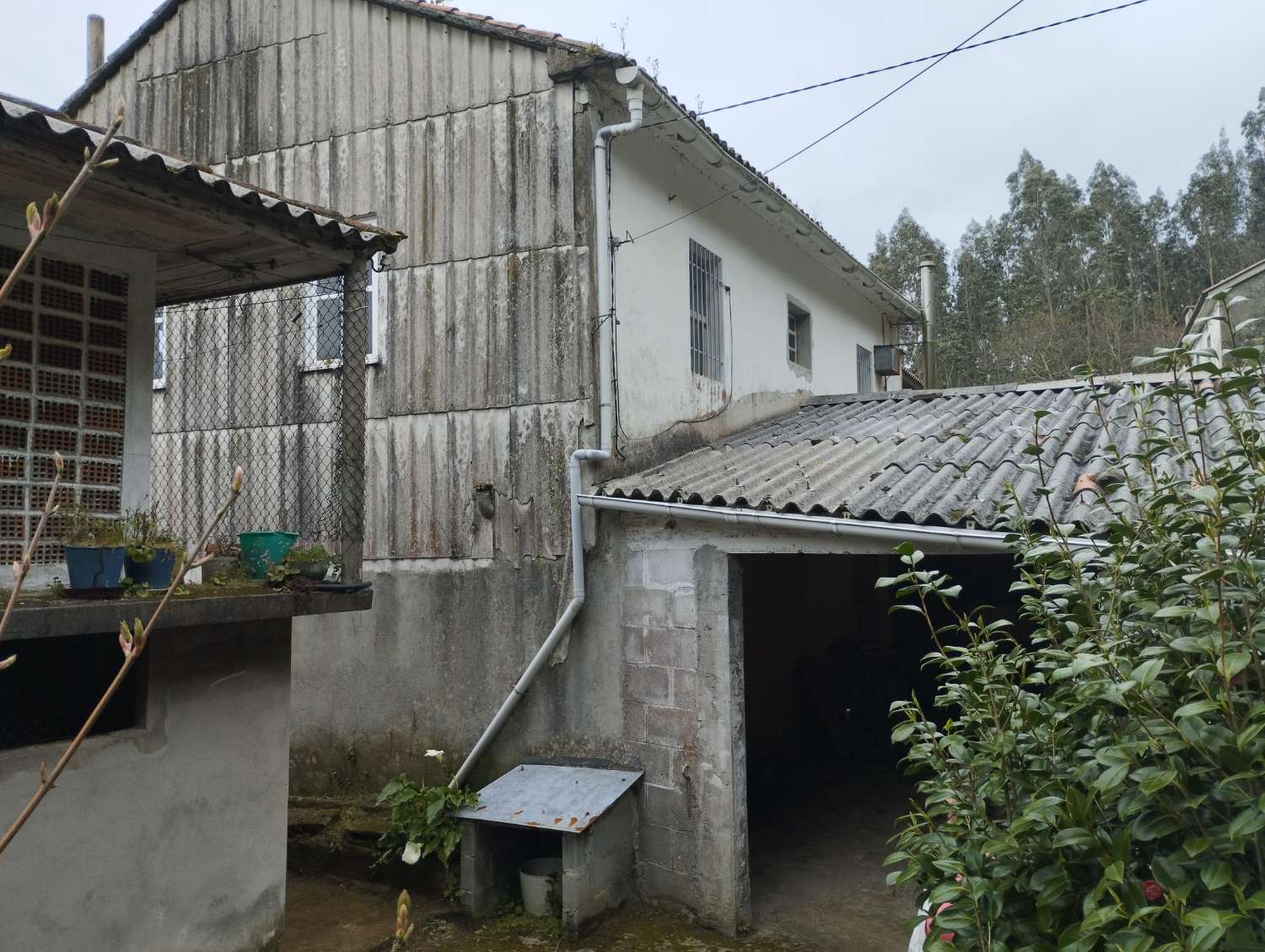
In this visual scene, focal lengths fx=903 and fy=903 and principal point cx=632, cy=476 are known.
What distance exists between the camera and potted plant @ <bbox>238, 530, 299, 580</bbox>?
530 centimetres

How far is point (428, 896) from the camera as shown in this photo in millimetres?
6906

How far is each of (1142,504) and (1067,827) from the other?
3.53 ft

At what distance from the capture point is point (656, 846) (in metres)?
6.79

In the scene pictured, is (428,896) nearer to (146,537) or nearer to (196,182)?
(146,537)

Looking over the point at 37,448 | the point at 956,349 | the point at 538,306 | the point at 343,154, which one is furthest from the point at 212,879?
the point at 956,349

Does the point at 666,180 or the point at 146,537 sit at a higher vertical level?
the point at 666,180

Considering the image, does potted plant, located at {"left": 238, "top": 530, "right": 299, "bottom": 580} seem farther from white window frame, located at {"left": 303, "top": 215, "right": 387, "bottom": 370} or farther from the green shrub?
white window frame, located at {"left": 303, "top": 215, "right": 387, "bottom": 370}

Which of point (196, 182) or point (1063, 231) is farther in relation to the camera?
point (1063, 231)

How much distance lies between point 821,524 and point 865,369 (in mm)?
10054

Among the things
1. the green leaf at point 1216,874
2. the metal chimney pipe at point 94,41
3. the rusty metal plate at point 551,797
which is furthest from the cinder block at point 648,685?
the metal chimney pipe at point 94,41

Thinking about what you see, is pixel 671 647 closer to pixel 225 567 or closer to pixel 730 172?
pixel 225 567

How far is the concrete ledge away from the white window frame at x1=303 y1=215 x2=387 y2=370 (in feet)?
11.3

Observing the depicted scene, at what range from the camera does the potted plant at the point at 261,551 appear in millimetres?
5301

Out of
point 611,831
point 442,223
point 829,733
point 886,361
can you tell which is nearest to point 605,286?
point 442,223
